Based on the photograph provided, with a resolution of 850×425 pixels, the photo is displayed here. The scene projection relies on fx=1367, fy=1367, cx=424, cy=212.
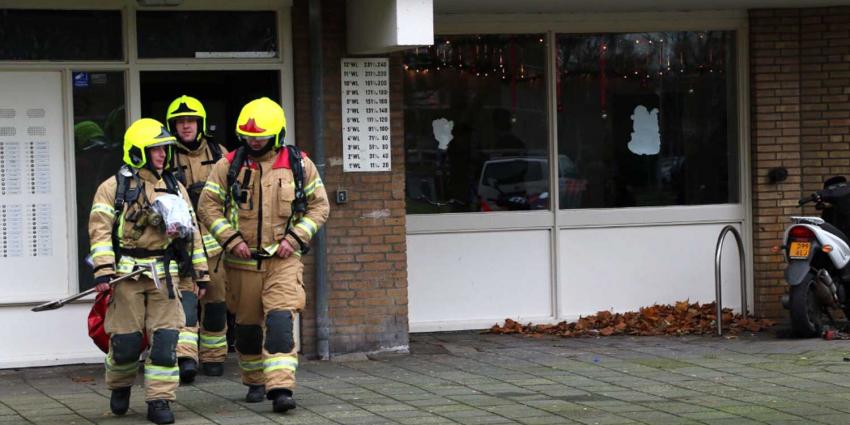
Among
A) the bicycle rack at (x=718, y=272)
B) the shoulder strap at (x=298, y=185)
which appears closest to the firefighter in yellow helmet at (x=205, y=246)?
the shoulder strap at (x=298, y=185)

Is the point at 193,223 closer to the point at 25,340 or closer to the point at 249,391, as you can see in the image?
the point at 249,391

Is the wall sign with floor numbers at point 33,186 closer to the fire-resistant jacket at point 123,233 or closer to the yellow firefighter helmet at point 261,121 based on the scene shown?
the fire-resistant jacket at point 123,233

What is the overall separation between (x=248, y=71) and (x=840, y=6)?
5201 millimetres

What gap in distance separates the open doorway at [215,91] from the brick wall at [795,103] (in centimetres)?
432

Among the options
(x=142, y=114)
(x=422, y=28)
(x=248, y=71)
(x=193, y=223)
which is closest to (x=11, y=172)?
(x=142, y=114)

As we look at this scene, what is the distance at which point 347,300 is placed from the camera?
10.5 m

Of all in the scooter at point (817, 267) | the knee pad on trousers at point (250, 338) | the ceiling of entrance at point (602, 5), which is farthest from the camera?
the ceiling of entrance at point (602, 5)

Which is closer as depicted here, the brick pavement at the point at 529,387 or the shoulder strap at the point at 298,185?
the brick pavement at the point at 529,387

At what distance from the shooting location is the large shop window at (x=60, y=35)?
32.6ft

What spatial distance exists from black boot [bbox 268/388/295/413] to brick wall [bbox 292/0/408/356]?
93.9 inches

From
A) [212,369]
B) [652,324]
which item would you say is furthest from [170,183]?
[652,324]

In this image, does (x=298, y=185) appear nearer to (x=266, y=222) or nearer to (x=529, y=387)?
(x=266, y=222)

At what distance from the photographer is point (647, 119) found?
12.2 metres

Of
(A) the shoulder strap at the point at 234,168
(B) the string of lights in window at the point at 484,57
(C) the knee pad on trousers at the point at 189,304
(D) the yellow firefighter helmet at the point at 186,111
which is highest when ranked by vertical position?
(B) the string of lights in window at the point at 484,57
